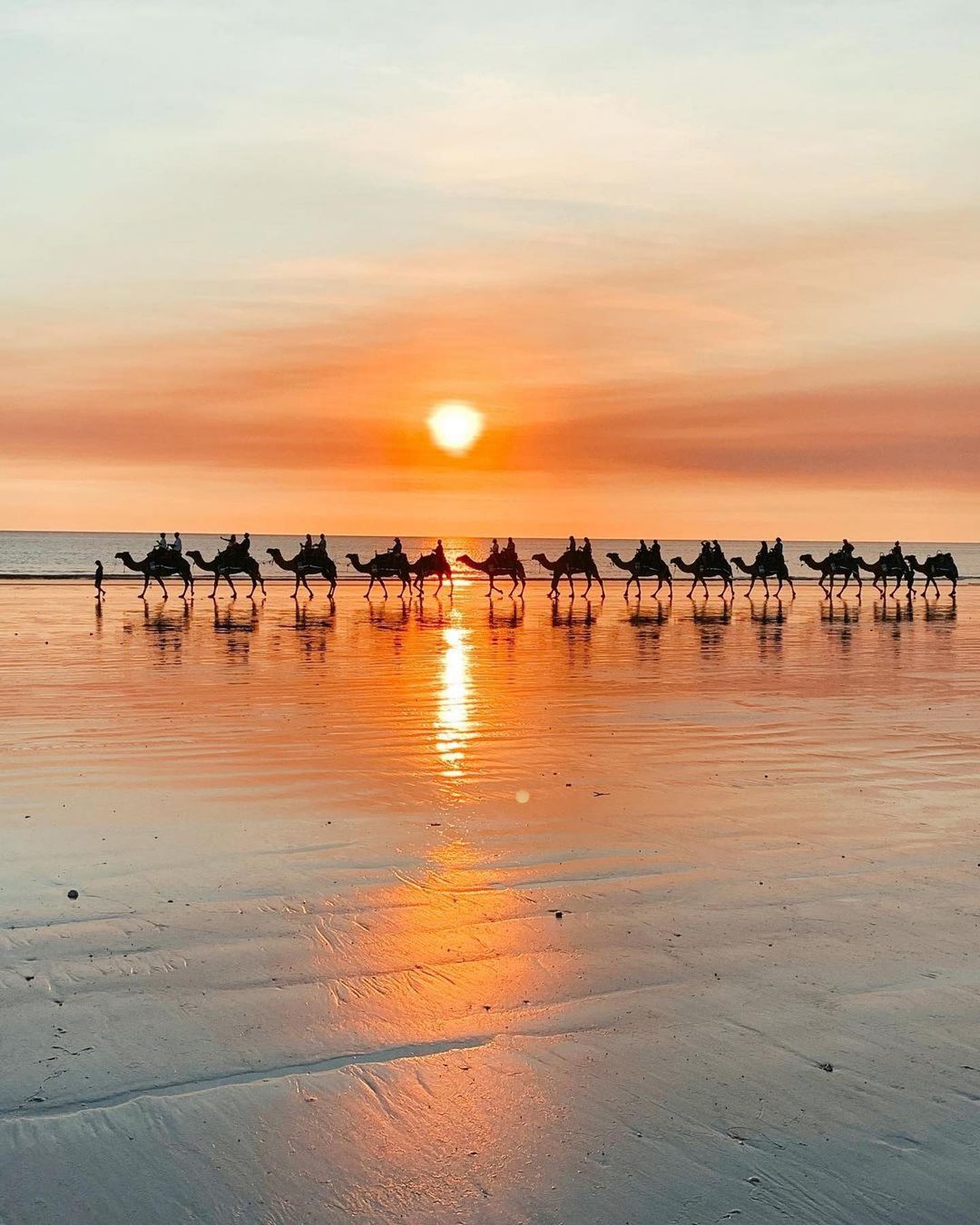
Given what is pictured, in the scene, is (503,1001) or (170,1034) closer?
(170,1034)

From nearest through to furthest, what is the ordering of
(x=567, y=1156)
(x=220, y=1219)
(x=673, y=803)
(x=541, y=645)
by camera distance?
(x=220, y=1219) → (x=567, y=1156) → (x=673, y=803) → (x=541, y=645)

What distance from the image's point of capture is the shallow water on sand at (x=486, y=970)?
13.1ft

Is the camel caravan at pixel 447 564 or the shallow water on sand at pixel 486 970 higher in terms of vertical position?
the camel caravan at pixel 447 564

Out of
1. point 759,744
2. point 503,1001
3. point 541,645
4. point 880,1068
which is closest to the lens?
point 880,1068

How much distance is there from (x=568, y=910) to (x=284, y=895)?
145cm

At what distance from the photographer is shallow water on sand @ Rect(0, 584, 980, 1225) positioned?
398 cm

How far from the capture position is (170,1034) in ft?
16.1

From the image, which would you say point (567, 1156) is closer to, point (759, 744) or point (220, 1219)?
point (220, 1219)

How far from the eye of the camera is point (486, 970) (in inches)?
221

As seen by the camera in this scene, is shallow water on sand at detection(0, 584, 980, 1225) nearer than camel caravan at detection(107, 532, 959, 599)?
Yes

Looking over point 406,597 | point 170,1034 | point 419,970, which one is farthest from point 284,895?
point 406,597

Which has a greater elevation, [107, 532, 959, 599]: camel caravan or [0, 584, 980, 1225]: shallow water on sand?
[107, 532, 959, 599]: camel caravan

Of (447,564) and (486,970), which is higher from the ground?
(447,564)

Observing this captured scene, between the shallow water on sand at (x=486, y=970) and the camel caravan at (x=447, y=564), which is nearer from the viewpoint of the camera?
the shallow water on sand at (x=486, y=970)
